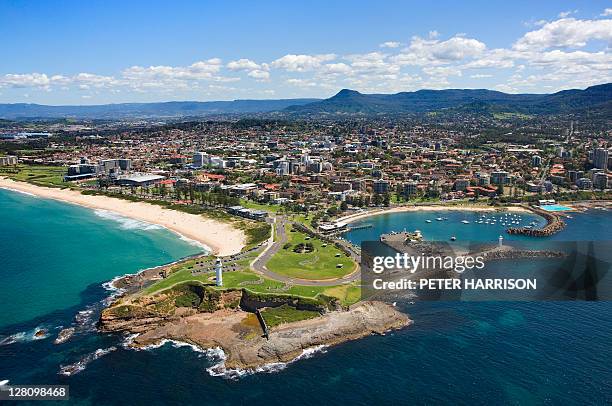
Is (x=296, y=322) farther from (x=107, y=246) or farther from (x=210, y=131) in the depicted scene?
(x=210, y=131)

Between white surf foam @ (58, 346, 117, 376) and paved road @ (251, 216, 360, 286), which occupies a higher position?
paved road @ (251, 216, 360, 286)

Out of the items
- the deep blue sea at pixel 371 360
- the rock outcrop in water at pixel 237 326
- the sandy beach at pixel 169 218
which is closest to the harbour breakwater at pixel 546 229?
the deep blue sea at pixel 371 360

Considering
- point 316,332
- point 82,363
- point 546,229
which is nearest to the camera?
point 82,363

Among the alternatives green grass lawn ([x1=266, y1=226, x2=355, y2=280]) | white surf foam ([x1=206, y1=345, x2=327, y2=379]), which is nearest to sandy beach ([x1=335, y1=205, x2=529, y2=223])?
green grass lawn ([x1=266, y1=226, x2=355, y2=280])

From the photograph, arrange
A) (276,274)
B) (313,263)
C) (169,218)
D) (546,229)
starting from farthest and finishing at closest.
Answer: (169,218), (546,229), (313,263), (276,274)

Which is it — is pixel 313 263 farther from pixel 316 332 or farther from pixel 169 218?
pixel 169 218

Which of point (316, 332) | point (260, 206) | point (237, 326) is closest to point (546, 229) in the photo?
point (260, 206)

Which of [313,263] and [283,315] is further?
[313,263]

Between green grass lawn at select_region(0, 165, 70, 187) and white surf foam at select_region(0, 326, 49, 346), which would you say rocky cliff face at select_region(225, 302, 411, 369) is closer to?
white surf foam at select_region(0, 326, 49, 346)

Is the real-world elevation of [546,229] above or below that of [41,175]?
below
